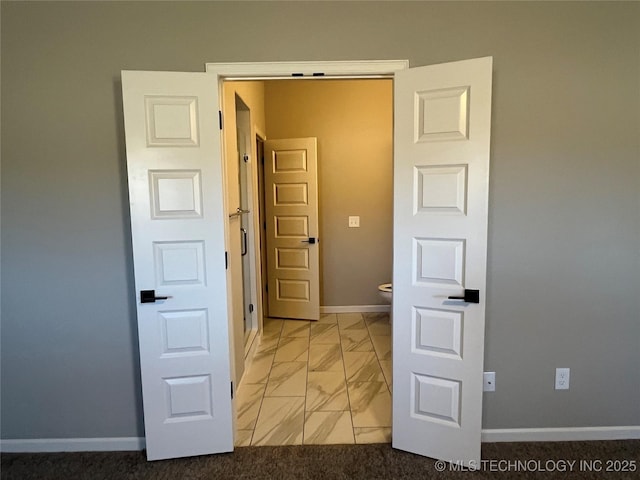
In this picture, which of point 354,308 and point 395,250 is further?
point 354,308

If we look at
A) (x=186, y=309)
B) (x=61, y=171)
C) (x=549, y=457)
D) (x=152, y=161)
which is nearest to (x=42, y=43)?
(x=61, y=171)

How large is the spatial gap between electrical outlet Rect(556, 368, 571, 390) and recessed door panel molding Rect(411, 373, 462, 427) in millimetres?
668

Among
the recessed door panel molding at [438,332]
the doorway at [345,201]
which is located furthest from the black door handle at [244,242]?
the recessed door panel molding at [438,332]

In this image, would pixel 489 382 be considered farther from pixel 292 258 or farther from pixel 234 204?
pixel 292 258

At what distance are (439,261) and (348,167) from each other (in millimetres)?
2834

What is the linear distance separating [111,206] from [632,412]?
3251 millimetres

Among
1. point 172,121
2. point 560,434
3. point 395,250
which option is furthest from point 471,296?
point 172,121

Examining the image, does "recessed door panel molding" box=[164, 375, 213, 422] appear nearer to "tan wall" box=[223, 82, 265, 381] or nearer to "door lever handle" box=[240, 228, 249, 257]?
"tan wall" box=[223, 82, 265, 381]

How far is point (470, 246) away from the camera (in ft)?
6.33

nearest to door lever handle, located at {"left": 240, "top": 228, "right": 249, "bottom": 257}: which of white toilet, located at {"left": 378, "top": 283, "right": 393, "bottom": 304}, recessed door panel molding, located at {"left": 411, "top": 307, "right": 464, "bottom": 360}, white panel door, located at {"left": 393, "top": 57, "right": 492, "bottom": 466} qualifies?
white toilet, located at {"left": 378, "top": 283, "right": 393, "bottom": 304}

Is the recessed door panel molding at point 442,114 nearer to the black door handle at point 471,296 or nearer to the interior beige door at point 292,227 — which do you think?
the black door handle at point 471,296

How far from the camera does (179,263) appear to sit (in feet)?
6.72

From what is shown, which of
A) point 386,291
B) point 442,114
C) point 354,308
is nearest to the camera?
point 442,114

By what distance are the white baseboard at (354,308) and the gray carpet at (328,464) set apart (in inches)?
102
